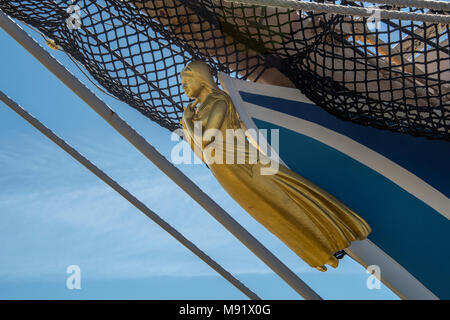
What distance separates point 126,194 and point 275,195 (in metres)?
0.49

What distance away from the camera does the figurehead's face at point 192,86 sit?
1.86m

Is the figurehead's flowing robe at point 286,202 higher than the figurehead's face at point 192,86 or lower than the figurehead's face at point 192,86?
lower

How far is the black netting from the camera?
68.6 inches

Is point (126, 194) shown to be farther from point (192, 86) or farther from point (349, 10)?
point (349, 10)

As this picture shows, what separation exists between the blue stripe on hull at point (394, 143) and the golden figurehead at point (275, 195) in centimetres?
13

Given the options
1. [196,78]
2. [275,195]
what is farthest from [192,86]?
[275,195]

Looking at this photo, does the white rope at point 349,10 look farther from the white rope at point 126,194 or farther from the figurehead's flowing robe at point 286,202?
the white rope at point 126,194

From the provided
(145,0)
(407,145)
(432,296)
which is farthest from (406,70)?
(145,0)

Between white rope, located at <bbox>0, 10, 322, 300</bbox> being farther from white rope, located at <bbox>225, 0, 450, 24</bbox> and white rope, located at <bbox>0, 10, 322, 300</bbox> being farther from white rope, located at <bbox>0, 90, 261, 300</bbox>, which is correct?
white rope, located at <bbox>225, 0, 450, 24</bbox>

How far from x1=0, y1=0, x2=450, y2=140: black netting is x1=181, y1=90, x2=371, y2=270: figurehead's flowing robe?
19 cm

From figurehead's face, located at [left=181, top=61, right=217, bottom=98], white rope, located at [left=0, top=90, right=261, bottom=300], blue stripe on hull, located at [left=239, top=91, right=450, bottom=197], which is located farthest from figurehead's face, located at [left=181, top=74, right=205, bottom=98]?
white rope, located at [left=0, top=90, right=261, bottom=300]

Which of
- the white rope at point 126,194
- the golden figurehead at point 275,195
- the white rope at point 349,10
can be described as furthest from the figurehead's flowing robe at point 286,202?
the white rope at point 349,10

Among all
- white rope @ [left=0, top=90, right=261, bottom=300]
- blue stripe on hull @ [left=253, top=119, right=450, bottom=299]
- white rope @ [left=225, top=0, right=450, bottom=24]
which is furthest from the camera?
white rope @ [left=0, top=90, right=261, bottom=300]

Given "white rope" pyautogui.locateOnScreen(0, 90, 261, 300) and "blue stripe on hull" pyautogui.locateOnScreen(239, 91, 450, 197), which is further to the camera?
"white rope" pyautogui.locateOnScreen(0, 90, 261, 300)
